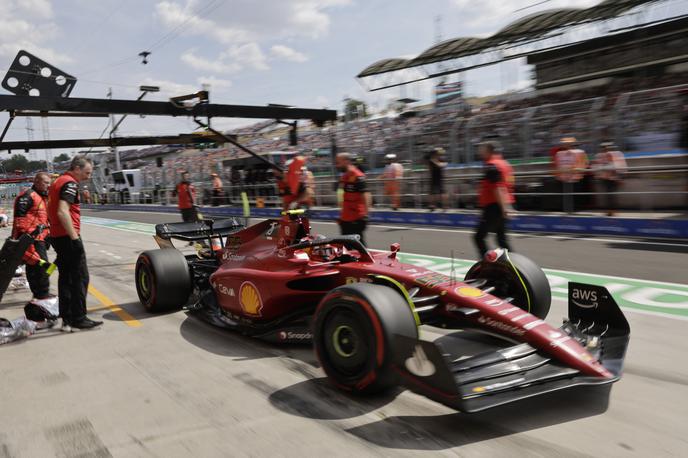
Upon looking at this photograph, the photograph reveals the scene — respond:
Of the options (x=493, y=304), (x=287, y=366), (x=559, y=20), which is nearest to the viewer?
(x=493, y=304)

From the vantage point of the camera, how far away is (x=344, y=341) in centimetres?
347

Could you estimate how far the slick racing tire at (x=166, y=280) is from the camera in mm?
5727

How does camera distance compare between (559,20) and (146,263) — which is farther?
(559,20)

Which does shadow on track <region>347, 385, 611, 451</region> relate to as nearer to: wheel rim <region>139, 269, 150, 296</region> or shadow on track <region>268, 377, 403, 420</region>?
shadow on track <region>268, 377, 403, 420</region>

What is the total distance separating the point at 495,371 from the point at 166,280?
3.86 meters

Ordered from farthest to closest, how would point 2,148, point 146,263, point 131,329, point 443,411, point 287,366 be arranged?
1. point 2,148
2. point 146,263
3. point 131,329
4. point 287,366
5. point 443,411

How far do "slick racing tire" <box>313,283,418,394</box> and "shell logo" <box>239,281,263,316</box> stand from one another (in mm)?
1083

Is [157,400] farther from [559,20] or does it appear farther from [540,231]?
[559,20]

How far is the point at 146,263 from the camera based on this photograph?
5.93m

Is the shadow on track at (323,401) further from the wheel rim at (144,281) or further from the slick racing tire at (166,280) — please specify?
the wheel rim at (144,281)

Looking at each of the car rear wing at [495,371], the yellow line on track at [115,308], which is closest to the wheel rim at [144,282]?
the yellow line on track at [115,308]

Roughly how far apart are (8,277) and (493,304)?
4.87m

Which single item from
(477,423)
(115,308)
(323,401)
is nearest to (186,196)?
(115,308)

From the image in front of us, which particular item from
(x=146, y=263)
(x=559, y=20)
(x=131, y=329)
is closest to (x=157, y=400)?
(x=131, y=329)
